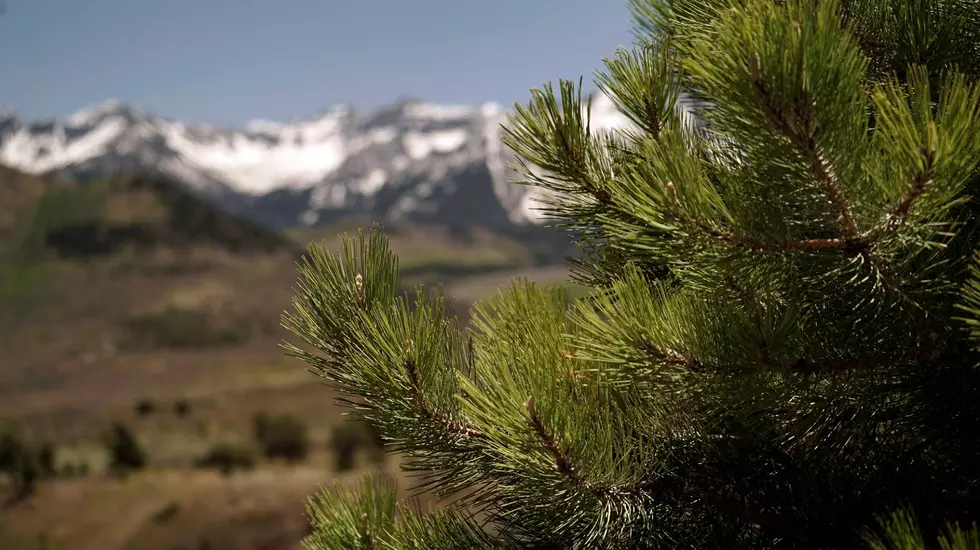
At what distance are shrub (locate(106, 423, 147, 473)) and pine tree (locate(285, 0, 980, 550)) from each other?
4633cm

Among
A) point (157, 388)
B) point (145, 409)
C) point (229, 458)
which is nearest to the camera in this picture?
point (229, 458)

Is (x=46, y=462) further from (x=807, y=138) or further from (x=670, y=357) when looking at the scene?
(x=807, y=138)

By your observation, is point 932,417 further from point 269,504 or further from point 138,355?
point 138,355

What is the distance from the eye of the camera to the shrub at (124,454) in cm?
4519

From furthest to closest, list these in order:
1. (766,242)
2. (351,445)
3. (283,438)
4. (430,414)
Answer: (283,438)
(351,445)
(430,414)
(766,242)

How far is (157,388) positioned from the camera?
102688 mm

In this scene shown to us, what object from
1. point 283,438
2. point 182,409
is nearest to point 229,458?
point 283,438

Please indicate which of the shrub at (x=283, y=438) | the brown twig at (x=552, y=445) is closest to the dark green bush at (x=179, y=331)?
the shrub at (x=283, y=438)

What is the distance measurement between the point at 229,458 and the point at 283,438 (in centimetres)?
684

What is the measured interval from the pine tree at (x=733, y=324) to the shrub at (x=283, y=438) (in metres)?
50.8

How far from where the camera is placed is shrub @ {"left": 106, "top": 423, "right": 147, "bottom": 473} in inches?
1779

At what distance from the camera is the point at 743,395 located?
2619 mm

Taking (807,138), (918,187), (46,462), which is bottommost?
(46,462)

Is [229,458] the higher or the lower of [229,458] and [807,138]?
the lower
